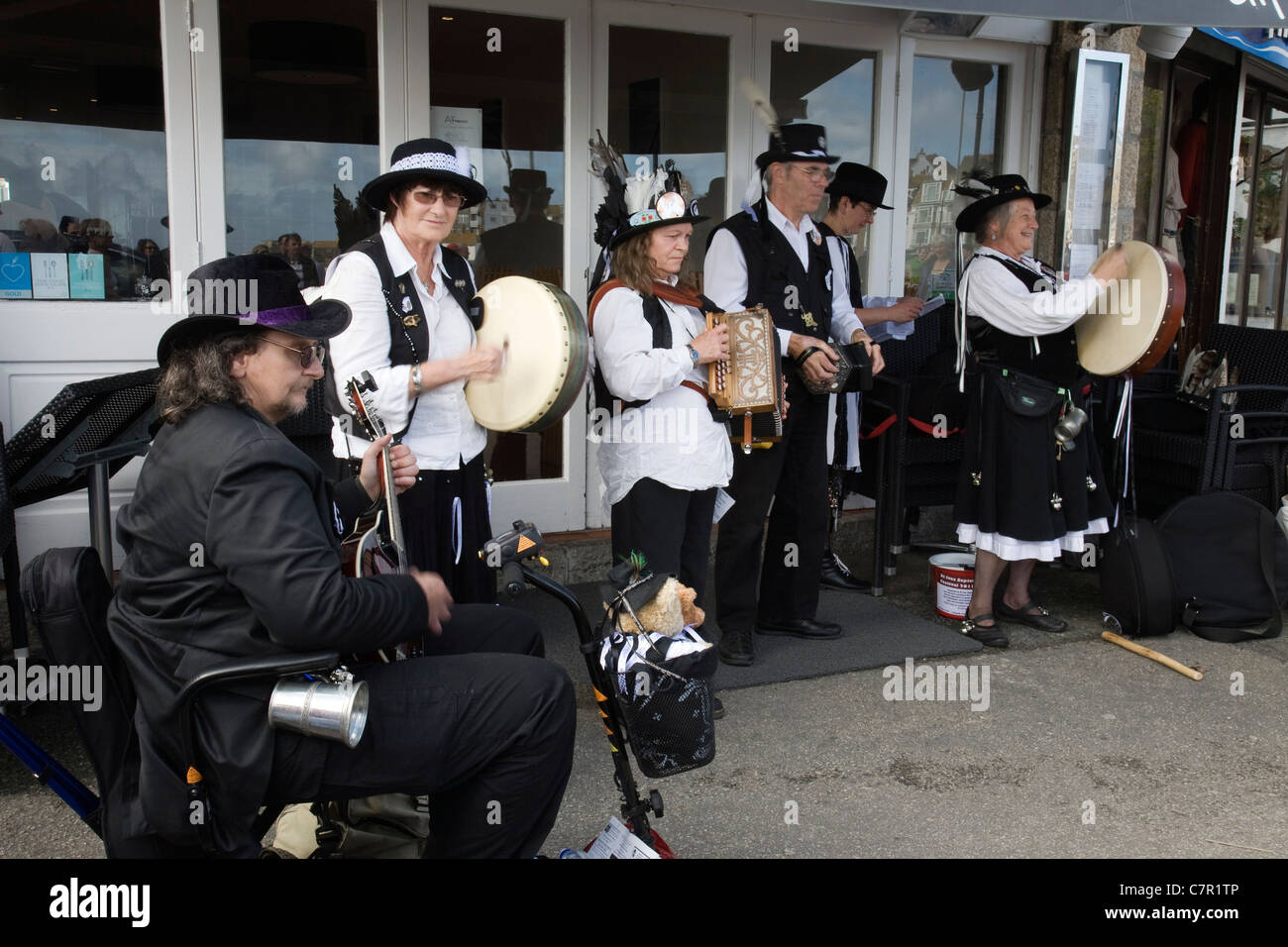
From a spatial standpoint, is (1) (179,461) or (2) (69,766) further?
(2) (69,766)

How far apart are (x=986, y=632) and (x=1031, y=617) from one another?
326 millimetres

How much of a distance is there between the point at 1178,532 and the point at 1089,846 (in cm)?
231

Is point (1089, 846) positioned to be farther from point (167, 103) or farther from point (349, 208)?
point (167, 103)

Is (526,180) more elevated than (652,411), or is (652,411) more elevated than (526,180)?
(526,180)

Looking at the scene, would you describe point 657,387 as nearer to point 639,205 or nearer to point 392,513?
point 639,205

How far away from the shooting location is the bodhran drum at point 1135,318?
4602 mm

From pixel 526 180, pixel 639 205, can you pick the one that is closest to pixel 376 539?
pixel 639 205

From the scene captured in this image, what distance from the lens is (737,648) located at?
450cm

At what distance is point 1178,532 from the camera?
16.5 ft

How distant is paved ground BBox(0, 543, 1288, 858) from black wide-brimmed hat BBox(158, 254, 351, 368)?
5.16 ft

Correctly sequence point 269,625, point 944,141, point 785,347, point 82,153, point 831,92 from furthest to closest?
point 944,141
point 831,92
point 82,153
point 785,347
point 269,625

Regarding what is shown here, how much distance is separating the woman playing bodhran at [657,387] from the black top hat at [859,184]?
64.5 inches

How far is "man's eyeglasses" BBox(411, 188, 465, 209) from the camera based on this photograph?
10.5 feet
